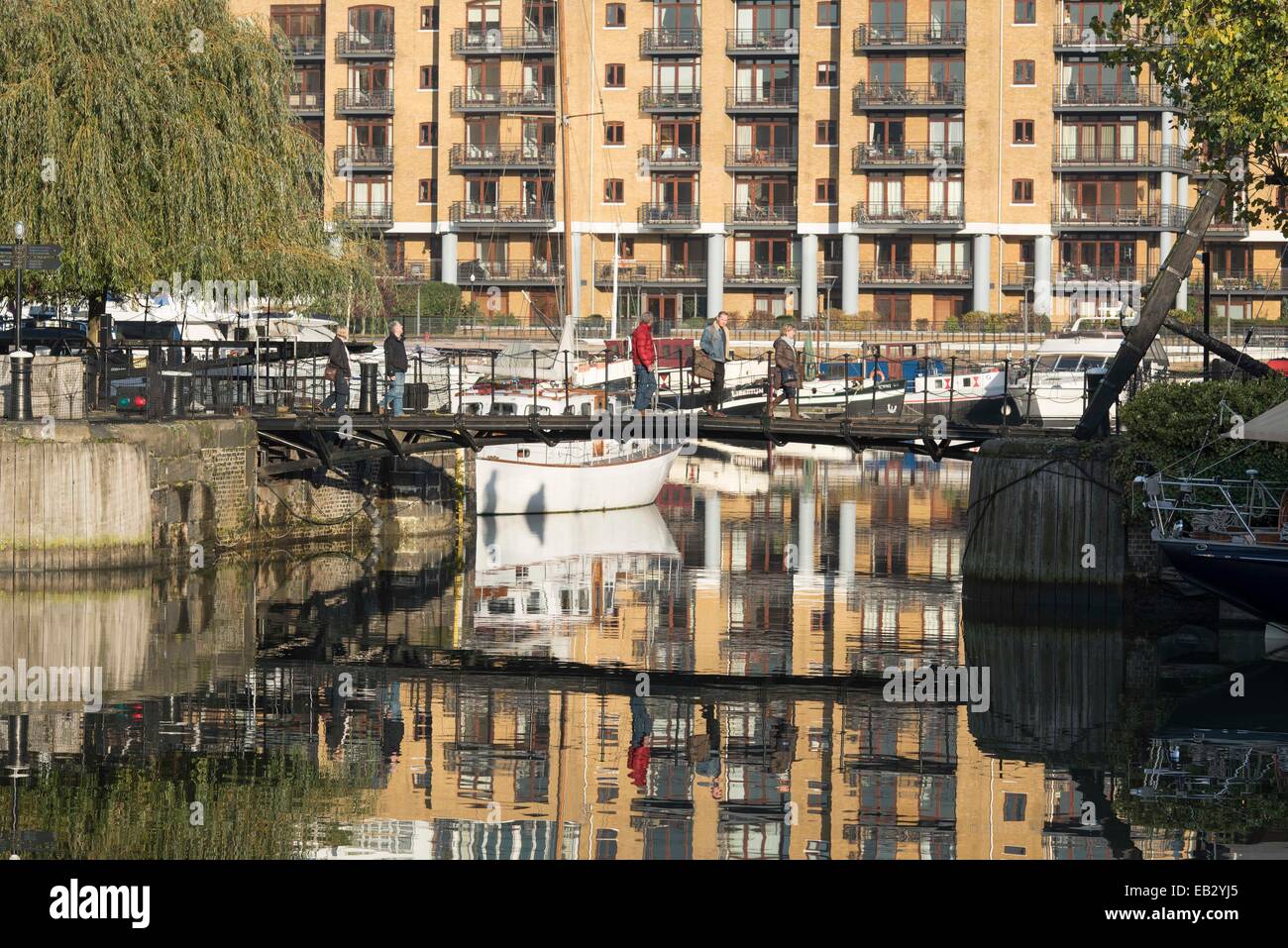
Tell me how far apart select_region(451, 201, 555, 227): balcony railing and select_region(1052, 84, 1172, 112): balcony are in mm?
23489

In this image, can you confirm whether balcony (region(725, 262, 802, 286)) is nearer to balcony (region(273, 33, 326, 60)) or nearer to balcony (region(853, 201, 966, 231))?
balcony (region(853, 201, 966, 231))

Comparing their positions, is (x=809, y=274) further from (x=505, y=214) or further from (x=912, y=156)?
(x=505, y=214)

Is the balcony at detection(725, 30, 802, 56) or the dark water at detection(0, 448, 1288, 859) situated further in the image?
the balcony at detection(725, 30, 802, 56)

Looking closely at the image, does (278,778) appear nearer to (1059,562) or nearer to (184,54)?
(1059,562)

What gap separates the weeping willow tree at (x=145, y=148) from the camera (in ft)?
120

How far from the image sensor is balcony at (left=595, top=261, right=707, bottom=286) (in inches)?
3797

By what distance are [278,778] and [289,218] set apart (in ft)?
73.3

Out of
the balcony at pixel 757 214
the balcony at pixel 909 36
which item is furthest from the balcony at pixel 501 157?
the balcony at pixel 909 36

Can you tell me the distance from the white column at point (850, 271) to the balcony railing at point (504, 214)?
44.7 ft

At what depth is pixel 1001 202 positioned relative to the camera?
92438mm

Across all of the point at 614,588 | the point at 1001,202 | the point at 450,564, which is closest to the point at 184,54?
the point at 450,564

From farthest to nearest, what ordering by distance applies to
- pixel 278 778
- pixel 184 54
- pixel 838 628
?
1. pixel 184 54
2. pixel 838 628
3. pixel 278 778

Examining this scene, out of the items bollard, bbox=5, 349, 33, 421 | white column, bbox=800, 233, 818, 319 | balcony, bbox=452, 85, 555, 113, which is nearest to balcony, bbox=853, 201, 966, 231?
white column, bbox=800, 233, 818, 319
